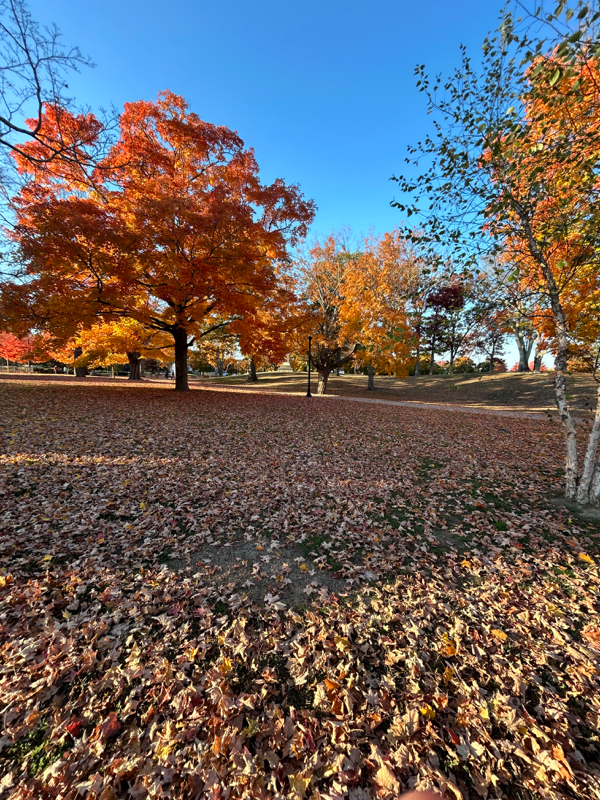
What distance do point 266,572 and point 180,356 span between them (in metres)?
14.5

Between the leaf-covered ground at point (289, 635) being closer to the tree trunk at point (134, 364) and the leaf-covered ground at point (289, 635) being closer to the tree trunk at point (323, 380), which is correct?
the tree trunk at point (323, 380)

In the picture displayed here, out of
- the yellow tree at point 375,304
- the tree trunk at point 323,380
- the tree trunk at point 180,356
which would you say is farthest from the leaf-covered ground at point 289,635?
the tree trunk at point 323,380

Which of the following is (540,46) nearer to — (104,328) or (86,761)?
(86,761)

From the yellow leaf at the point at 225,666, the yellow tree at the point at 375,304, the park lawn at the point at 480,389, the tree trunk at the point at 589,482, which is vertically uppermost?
the yellow tree at the point at 375,304

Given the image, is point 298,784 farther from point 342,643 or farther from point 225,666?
point 342,643

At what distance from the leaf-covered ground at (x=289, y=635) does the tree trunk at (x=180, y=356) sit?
10132mm

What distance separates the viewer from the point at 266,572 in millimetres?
3875

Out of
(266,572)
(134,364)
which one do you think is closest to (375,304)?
(266,572)

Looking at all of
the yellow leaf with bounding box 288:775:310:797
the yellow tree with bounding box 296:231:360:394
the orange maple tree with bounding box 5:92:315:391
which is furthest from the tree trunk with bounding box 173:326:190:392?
the yellow leaf with bounding box 288:775:310:797

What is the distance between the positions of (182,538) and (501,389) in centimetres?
2629

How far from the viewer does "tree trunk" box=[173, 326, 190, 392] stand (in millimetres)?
15719

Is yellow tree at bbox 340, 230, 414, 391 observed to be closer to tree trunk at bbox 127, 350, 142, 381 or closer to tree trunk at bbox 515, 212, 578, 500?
tree trunk at bbox 515, 212, 578, 500

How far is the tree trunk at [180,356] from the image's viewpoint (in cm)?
1572

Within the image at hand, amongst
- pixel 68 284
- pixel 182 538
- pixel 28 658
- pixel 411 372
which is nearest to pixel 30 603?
pixel 28 658
